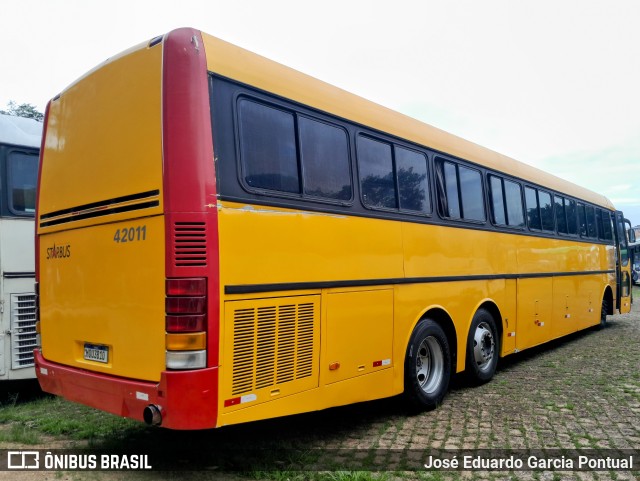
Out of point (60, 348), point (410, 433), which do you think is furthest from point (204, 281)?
point (410, 433)

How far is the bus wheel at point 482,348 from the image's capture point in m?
7.14

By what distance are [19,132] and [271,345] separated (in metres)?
5.13

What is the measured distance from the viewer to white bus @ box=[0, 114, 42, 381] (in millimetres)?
6574

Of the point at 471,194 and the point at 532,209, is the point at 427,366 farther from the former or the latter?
the point at 532,209

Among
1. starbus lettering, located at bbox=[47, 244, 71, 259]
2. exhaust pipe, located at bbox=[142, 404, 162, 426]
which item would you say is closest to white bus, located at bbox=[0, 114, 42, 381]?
starbus lettering, located at bbox=[47, 244, 71, 259]

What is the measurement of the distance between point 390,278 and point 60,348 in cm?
317

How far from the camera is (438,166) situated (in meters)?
6.83

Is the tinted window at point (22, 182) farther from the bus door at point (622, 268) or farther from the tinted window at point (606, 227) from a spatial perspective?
the bus door at point (622, 268)

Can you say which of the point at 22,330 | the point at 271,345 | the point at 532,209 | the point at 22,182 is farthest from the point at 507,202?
the point at 22,330

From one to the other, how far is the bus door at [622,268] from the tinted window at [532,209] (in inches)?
242

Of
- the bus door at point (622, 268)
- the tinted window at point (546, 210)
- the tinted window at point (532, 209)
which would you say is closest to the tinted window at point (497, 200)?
the tinted window at point (532, 209)

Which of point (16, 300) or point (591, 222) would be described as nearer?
point (16, 300)

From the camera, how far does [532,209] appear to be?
9.31m

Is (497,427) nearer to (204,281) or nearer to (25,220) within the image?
(204,281)
